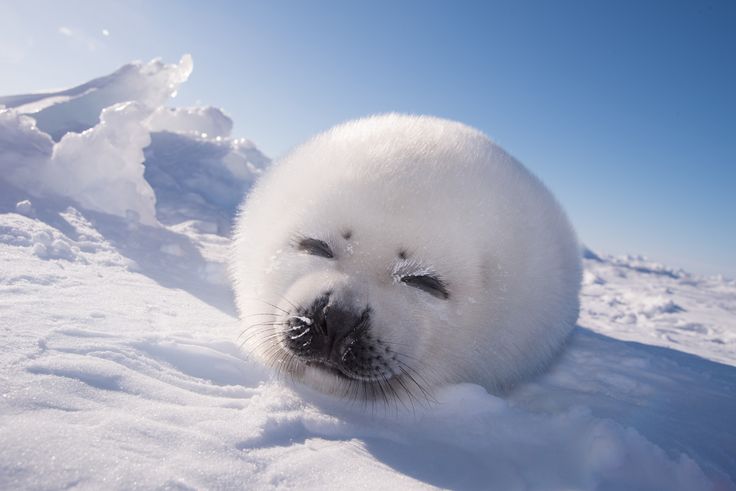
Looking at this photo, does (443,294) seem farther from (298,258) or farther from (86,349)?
(86,349)

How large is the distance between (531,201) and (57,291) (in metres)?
2.27

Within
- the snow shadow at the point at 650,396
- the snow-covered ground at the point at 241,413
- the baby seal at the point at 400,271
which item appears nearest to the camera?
the snow-covered ground at the point at 241,413

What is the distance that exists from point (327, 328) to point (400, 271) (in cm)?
39

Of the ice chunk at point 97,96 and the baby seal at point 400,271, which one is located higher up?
the ice chunk at point 97,96

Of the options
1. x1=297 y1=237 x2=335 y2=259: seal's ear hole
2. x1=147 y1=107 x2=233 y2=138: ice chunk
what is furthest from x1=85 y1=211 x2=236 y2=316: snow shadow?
x1=147 y1=107 x2=233 y2=138: ice chunk

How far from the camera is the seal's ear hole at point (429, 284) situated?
1879mm

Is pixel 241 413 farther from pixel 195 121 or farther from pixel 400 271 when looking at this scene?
pixel 195 121

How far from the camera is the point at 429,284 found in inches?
75.4

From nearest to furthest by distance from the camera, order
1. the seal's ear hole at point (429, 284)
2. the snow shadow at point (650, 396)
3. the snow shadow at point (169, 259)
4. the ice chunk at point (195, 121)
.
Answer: the snow shadow at point (650, 396), the seal's ear hole at point (429, 284), the snow shadow at point (169, 259), the ice chunk at point (195, 121)

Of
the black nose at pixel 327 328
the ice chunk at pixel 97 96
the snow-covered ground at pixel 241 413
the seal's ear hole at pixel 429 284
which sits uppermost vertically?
the ice chunk at pixel 97 96

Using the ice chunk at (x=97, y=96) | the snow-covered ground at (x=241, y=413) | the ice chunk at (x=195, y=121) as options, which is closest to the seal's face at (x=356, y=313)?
the snow-covered ground at (x=241, y=413)

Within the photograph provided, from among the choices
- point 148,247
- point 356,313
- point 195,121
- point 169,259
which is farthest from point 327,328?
point 195,121

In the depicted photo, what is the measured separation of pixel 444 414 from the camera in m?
1.60

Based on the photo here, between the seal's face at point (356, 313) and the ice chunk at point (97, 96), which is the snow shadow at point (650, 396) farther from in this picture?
the ice chunk at point (97, 96)
